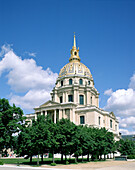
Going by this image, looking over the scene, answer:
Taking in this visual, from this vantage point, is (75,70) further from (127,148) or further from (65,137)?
(65,137)

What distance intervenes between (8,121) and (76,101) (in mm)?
49032

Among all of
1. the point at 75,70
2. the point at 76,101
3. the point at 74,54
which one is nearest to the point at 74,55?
the point at 74,54

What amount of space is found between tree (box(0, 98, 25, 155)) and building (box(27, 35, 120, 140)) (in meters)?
39.0

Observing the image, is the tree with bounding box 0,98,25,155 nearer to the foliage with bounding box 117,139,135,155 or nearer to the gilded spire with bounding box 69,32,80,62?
the foliage with bounding box 117,139,135,155

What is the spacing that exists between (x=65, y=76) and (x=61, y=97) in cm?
922

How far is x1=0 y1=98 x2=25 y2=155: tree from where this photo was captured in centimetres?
3759

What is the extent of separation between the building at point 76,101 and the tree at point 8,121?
39044 millimetres

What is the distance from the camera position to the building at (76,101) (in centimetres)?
7806

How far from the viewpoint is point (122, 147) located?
62.9 m

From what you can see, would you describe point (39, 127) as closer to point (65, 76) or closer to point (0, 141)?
point (0, 141)

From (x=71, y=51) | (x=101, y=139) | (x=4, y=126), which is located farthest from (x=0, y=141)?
(x=71, y=51)

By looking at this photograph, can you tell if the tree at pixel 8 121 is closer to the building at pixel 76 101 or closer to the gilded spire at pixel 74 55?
the building at pixel 76 101

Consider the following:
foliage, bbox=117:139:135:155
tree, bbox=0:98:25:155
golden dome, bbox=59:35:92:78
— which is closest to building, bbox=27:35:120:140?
golden dome, bbox=59:35:92:78

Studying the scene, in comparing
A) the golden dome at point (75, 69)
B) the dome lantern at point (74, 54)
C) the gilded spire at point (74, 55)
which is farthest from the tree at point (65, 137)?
the dome lantern at point (74, 54)
